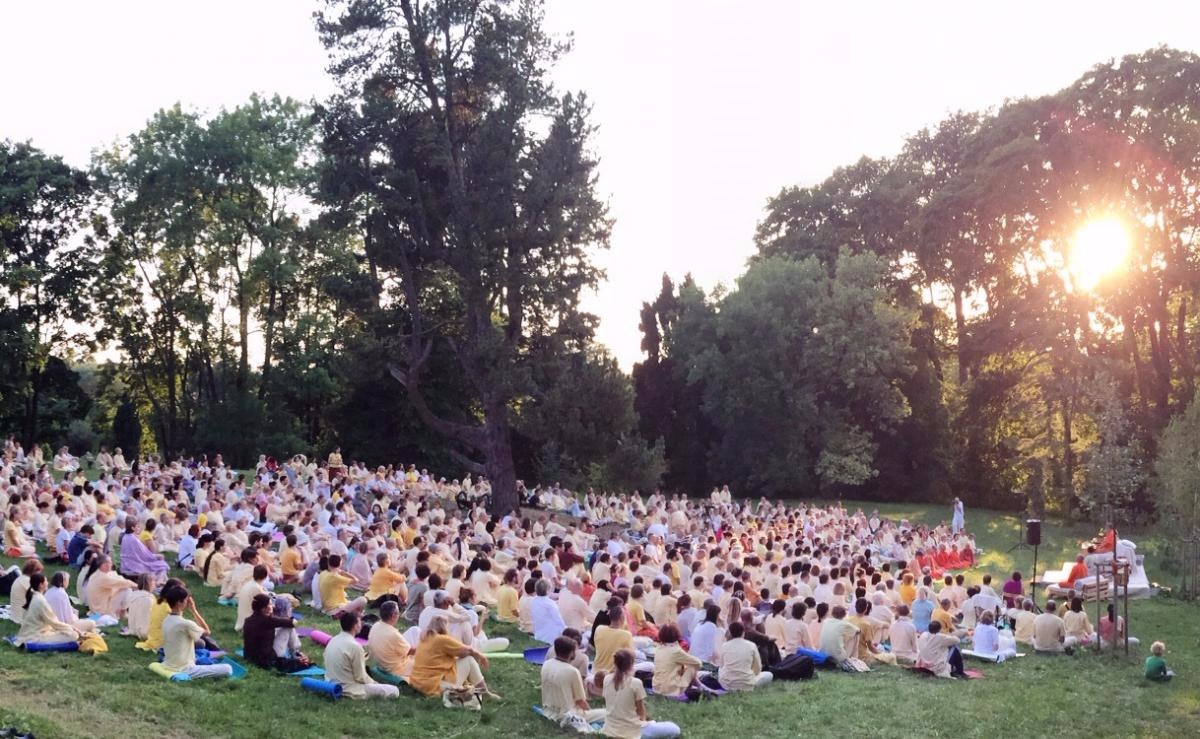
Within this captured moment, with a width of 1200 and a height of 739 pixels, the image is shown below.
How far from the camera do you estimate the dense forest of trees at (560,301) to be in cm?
3028

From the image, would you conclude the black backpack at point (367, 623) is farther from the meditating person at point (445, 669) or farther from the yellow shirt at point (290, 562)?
the yellow shirt at point (290, 562)

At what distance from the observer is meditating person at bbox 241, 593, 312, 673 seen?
40.1ft

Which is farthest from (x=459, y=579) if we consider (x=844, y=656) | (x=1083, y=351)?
(x=1083, y=351)

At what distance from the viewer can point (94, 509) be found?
2061cm

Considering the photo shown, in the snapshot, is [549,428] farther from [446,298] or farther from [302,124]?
[302,124]

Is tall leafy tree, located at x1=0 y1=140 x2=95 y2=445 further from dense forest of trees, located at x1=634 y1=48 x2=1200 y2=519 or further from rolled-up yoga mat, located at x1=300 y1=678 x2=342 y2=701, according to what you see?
rolled-up yoga mat, located at x1=300 y1=678 x2=342 y2=701

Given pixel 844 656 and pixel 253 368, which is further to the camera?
Result: pixel 253 368

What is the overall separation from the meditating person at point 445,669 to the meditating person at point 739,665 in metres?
3.25

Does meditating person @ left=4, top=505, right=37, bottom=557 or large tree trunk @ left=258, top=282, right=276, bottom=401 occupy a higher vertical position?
large tree trunk @ left=258, top=282, right=276, bottom=401

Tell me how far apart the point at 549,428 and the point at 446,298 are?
31.8ft

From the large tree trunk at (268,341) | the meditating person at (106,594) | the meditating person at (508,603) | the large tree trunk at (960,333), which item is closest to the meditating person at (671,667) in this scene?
the meditating person at (508,603)

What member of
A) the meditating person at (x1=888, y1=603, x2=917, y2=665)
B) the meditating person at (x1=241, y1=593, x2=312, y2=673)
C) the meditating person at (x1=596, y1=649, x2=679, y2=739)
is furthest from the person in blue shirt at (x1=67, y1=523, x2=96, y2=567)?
the meditating person at (x1=888, y1=603, x2=917, y2=665)

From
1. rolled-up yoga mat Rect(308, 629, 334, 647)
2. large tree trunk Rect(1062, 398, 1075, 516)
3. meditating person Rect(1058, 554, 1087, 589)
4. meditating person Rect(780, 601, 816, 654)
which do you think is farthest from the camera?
large tree trunk Rect(1062, 398, 1075, 516)

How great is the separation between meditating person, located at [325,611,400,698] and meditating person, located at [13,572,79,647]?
316 cm
